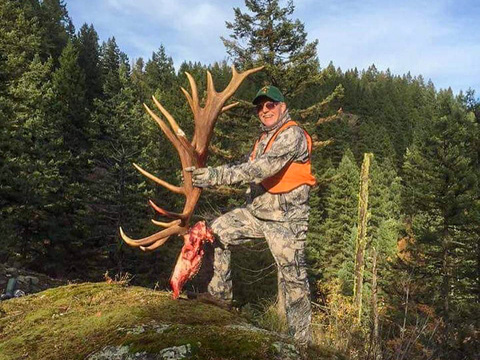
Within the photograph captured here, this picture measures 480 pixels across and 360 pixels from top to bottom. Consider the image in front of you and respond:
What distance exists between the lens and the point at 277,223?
4430mm

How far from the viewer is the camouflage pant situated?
413 centimetres

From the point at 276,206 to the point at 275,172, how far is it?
36 cm

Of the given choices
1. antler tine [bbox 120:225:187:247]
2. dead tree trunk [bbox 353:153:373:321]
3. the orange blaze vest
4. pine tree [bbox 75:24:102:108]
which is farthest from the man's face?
pine tree [bbox 75:24:102:108]

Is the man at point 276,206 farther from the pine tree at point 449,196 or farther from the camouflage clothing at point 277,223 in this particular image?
the pine tree at point 449,196

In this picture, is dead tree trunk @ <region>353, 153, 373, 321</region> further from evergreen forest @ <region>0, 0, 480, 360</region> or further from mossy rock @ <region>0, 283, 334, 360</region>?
mossy rock @ <region>0, 283, 334, 360</region>

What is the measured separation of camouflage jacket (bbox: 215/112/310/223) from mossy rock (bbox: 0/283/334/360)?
114 cm

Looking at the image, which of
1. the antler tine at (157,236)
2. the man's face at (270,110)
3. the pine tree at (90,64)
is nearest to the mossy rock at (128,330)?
the antler tine at (157,236)

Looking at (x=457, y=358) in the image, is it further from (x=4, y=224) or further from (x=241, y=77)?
(x=4, y=224)

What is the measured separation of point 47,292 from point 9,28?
39717 mm

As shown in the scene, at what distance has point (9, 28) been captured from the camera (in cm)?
3766

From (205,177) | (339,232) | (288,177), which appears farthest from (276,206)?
(339,232)

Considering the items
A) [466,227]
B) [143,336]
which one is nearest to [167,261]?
[466,227]

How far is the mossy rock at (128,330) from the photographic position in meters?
2.83

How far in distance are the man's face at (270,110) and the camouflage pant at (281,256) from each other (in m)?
0.96
